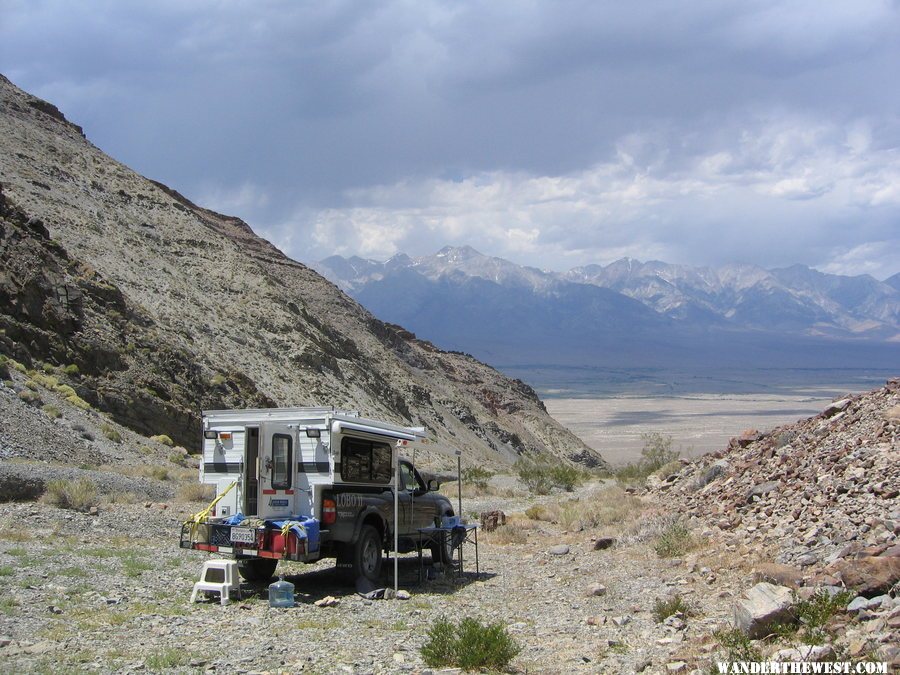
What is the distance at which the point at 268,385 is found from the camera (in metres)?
46.2

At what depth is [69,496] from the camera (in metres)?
16.9

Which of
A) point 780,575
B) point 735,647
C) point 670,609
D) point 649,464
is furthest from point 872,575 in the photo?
point 649,464

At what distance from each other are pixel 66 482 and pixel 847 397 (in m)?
17.6

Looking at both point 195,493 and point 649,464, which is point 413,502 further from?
point 649,464

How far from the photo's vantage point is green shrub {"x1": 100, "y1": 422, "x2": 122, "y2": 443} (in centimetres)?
2755

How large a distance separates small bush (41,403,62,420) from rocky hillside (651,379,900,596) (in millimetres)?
→ 19032

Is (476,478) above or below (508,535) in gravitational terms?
above

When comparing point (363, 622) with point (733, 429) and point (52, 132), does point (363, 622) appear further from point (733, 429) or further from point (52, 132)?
point (733, 429)

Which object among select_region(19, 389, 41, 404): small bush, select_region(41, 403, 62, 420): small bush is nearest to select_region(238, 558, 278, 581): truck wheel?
select_region(41, 403, 62, 420): small bush

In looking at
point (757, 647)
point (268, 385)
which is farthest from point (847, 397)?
point (268, 385)

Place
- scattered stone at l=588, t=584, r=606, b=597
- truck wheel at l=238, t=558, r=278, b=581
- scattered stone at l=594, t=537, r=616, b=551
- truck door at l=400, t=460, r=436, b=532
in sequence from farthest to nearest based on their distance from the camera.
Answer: scattered stone at l=594, t=537, r=616, b=551 < truck door at l=400, t=460, r=436, b=532 < truck wheel at l=238, t=558, r=278, b=581 < scattered stone at l=588, t=584, r=606, b=597

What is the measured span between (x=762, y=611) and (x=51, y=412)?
2434cm

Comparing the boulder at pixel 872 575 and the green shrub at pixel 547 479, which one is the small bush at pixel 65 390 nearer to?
the green shrub at pixel 547 479

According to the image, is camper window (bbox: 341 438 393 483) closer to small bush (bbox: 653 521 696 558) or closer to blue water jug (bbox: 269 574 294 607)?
blue water jug (bbox: 269 574 294 607)
